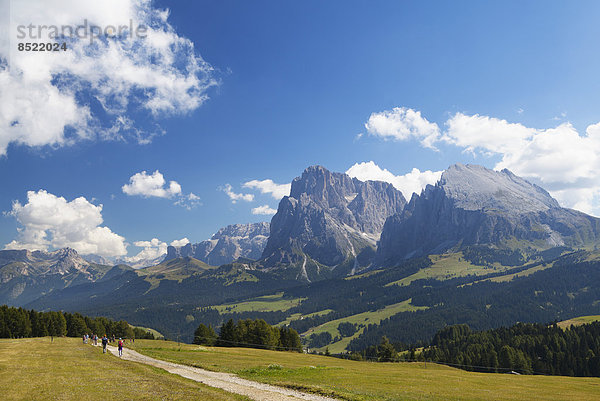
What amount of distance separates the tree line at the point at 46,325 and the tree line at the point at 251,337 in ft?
187

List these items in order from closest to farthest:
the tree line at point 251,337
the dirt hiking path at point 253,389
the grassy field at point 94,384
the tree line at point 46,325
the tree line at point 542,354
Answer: the grassy field at point 94,384
the dirt hiking path at point 253,389
the tree line at point 46,325
the tree line at point 251,337
the tree line at point 542,354

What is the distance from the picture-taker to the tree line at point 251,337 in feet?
439

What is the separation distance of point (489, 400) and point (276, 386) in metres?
20.9

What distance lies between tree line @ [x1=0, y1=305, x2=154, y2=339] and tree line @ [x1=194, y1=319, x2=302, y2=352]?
57.0 metres

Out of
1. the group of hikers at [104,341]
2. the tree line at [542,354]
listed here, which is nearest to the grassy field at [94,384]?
the group of hikers at [104,341]

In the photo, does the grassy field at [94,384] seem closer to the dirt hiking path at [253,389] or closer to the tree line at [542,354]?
the dirt hiking path at [253,389]

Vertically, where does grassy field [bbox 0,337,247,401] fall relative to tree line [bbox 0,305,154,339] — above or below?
above

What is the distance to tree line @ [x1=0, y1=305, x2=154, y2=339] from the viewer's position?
13050 cm

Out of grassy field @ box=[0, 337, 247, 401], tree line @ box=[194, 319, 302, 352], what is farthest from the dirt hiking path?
tree line @ box=[194, 319, 302, 352]

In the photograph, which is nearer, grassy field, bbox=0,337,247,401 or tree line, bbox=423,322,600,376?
grassy field, bbox=0,337,247,401

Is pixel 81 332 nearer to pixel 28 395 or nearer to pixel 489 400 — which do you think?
pixel 28 395

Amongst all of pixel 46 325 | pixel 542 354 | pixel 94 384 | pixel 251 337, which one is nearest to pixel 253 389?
pixel 94 384

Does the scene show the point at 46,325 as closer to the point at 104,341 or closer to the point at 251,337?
the point at 251,337

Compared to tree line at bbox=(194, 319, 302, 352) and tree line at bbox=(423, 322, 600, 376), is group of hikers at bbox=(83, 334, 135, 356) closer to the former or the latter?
tree line at bbox=(194, 319, 302, 352)
